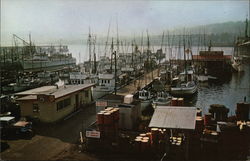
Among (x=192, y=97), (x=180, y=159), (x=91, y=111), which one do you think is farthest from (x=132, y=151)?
(x=192, y=97)

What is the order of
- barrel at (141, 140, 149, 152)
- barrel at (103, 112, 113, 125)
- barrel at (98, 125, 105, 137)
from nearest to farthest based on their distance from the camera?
barrel at (141, 140, 149, 152), barrel at (103, 112, 113, 125), barrel at (98, 125, 105, 137)

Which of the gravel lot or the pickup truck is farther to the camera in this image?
the pickup truck

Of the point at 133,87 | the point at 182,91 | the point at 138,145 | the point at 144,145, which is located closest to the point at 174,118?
the point at 144,145

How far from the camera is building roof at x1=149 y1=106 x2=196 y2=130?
42.4 ft

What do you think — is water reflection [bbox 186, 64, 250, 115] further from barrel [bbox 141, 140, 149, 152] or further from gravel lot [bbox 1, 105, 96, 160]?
barrel [bbox 141, 140, 149, 152]

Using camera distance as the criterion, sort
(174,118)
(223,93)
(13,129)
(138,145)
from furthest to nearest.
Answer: (223,93) < (13,129) < (138,145) < (174,118)

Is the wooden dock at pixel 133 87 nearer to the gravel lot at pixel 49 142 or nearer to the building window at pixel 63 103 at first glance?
the building window at pixel 63 103

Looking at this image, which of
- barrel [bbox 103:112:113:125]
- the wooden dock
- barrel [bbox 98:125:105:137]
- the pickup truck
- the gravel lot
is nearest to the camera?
the gravel lot

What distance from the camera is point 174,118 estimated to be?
13.7 m

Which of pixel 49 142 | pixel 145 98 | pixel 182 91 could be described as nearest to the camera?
pixel 49 142

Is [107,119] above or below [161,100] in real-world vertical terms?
above

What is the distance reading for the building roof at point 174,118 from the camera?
12931 millimetres

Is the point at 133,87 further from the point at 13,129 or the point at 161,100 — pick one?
the point at 13,129

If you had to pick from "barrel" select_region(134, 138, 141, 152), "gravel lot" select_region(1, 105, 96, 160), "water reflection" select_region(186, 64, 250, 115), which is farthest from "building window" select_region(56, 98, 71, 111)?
"water reflection" select_region(186, 64, 250, 115)
